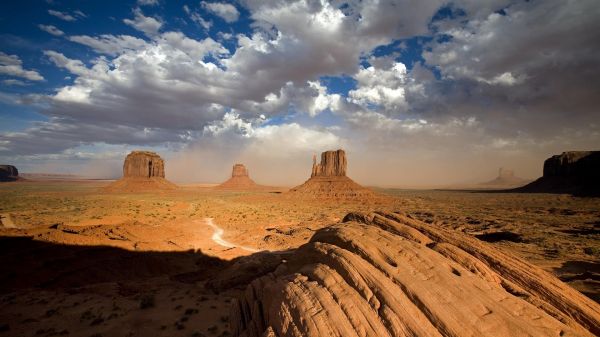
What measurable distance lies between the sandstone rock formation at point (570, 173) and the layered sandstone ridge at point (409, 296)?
434 ft

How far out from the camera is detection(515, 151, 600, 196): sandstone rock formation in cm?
11319

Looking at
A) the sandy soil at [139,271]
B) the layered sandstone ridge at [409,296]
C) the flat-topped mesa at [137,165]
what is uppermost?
the flat-topped mesa at [137,165]

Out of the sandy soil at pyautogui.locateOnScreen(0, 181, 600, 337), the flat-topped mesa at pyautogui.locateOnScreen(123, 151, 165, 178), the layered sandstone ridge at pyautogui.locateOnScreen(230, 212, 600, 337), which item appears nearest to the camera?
the layered sandstone ridge at pyautogui.locateOnScreen(230, 212, 600, 337)

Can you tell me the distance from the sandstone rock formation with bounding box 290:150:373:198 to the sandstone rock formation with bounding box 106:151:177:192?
243 ft

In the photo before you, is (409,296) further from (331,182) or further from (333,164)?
(333,164)

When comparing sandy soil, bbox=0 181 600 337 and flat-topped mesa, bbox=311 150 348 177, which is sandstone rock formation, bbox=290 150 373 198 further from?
sandy soil, bbox=0 181 600 337

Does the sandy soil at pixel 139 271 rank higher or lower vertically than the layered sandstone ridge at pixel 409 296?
lower

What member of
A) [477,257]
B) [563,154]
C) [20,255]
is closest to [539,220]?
[477,257]

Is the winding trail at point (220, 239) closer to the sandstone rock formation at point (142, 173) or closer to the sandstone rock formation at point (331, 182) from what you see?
the sandstone rock formation at point (331, 182)

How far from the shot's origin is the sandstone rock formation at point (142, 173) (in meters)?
133

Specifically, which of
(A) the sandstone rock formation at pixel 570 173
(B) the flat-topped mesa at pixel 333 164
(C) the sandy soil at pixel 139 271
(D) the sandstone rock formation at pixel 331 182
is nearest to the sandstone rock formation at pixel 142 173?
(D) the sandstone rock formation at pixel 331 182

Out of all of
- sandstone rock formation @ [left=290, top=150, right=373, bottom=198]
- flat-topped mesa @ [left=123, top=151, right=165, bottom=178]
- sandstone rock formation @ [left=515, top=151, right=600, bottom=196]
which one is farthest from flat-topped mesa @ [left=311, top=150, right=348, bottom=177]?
flat-topped mesa @ [left=123, top=151, right=165, bottom=178]

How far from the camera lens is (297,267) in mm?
11273

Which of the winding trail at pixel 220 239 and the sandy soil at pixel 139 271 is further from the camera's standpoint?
the winding trail at pixel 220 239
